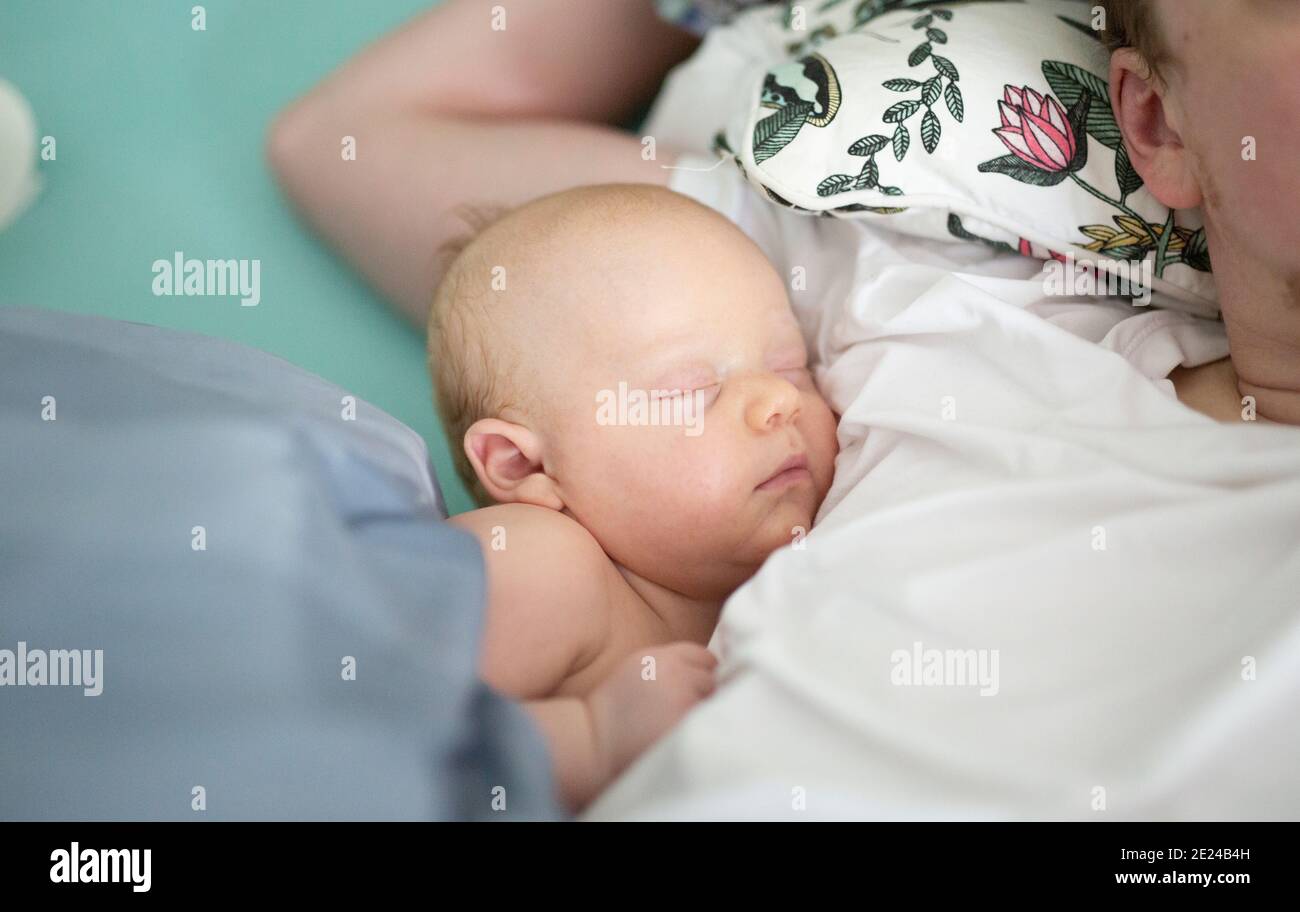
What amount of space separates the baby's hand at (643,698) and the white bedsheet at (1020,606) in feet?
0.11

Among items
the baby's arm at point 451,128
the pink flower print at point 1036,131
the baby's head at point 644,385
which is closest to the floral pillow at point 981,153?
the pink flower print at point 1036,131

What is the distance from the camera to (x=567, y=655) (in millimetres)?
851

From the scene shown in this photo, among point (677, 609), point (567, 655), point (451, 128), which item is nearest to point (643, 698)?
point (567, 655)

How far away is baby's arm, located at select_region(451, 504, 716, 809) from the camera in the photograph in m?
0.75

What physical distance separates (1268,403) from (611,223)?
614mm

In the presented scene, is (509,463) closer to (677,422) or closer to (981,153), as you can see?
(677,422)

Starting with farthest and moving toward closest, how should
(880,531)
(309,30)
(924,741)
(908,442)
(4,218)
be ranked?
(309,30), (4,218), (908,442), (880,531), (924,741)

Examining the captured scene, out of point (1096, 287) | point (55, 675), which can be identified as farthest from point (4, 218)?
point (1096, 287)

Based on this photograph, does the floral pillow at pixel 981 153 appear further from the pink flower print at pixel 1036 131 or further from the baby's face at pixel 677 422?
the baby's face at pixel 677 422

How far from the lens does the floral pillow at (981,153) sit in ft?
3.31

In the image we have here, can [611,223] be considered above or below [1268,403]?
above

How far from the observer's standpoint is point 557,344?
1.01 metres

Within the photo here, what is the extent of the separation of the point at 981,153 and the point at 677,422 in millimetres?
386

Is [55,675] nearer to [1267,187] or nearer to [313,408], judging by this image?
[313,408]
